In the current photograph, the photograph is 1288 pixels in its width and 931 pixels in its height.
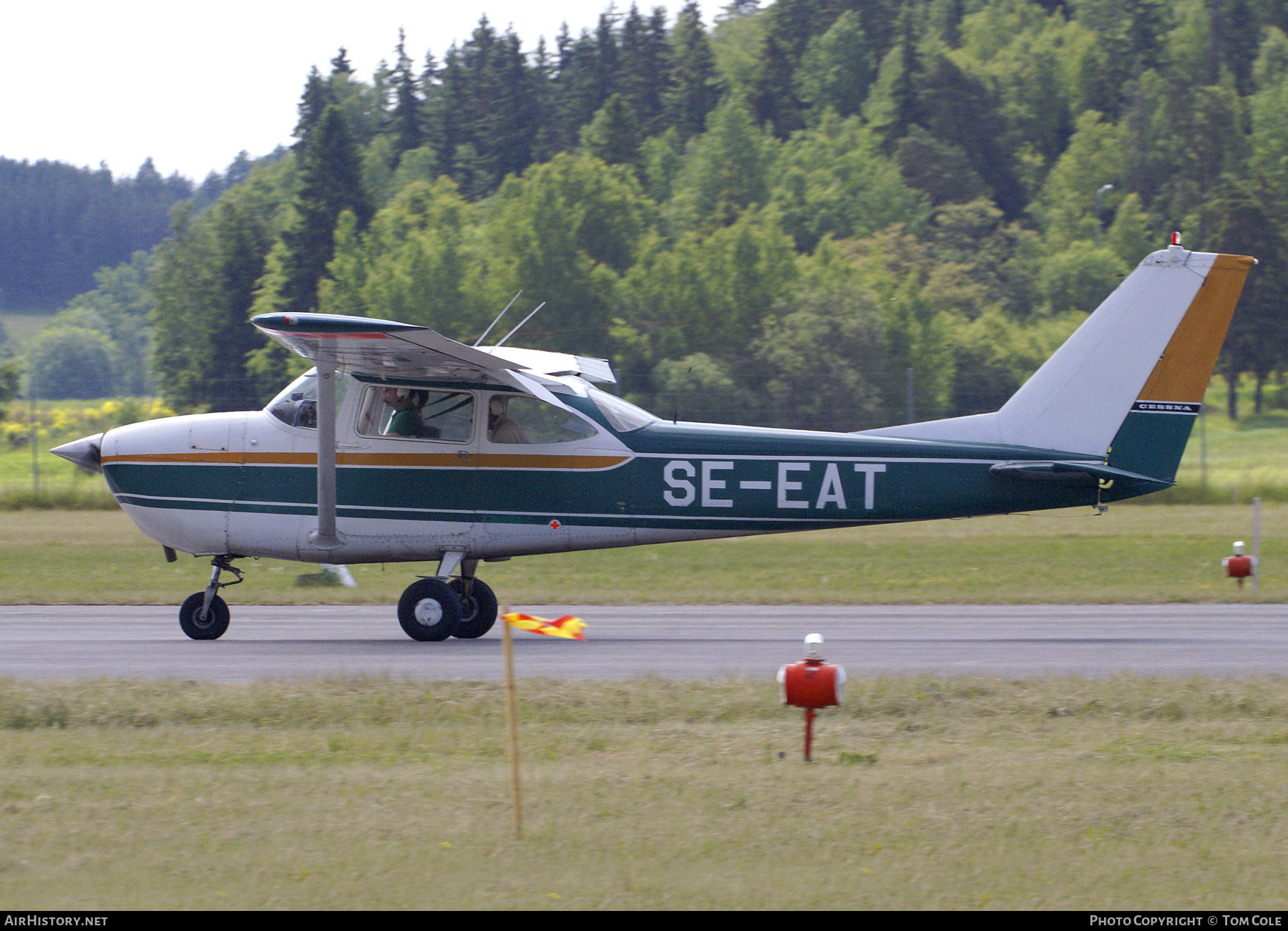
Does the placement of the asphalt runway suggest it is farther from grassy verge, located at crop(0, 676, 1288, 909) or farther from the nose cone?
the nose cone

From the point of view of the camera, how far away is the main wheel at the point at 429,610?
12000mm

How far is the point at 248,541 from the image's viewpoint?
12367 mm

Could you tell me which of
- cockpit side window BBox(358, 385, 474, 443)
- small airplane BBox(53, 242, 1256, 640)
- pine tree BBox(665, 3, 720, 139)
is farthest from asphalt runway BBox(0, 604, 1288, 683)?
pine tree BBox(665, 3, 720, 139)

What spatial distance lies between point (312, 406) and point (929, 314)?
4221 cm

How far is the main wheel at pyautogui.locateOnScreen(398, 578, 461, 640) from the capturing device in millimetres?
12000

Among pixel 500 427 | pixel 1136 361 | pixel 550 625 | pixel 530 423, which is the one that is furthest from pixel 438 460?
pixel 550 625

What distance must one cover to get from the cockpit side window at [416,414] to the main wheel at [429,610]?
54.7 inches

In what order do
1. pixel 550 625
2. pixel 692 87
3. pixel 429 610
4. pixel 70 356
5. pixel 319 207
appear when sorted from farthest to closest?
pixel 70 356 → pixel 692 87 → pixel 319 207 → pixel 429 610 → pixel 550 625

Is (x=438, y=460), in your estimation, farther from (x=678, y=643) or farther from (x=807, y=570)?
(x=807, y=570)

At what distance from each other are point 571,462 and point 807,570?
7.70m

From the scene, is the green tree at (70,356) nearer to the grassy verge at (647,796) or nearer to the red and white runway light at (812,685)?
the grassy verge at (647,796)

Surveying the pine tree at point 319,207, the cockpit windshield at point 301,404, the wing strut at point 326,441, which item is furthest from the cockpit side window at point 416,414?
the pine tree at point 319,207

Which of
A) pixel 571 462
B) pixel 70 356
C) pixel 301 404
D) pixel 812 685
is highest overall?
pixel 70 356

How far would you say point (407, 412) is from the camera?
1239cm
